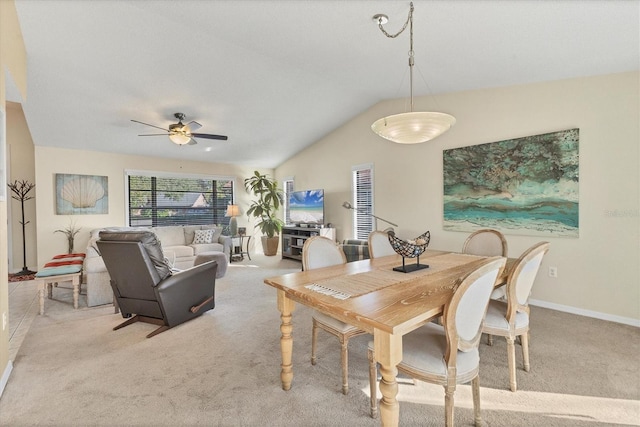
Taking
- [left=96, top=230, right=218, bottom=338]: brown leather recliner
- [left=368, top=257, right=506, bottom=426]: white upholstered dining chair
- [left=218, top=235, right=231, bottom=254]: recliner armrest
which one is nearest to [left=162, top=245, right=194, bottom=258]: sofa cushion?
[left=218, top=235, right=231, bottom=254]: recliner armrest

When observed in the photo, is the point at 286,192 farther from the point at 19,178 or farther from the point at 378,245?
the point at 19,178

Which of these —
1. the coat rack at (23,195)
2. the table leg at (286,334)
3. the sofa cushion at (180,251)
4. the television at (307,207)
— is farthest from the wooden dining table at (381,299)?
the coat rack at (23,195)

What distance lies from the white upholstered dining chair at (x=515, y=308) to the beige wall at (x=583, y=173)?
1.85 metres

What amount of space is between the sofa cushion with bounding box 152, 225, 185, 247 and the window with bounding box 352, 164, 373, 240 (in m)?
3.66

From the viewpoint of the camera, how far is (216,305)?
3.61 m

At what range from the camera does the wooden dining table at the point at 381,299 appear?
4.04ft

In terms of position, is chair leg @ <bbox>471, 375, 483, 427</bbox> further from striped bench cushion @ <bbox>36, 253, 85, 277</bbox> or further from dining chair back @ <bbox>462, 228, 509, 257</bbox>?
striped bench cushion @ <bbox>36, 253, 85, 277</bbox>

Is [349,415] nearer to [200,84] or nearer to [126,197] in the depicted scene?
[200,84]

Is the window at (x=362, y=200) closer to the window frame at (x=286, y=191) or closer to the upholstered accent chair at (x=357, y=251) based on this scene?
the upholstered accent chair at (x=357, y=251)

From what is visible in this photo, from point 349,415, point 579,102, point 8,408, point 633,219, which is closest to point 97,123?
point 8,408

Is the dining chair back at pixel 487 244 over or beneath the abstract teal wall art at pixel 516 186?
beneath

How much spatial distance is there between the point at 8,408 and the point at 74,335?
1.10 m

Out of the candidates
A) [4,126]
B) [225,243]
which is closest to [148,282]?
[4,126]

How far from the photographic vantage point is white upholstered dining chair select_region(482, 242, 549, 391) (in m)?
1.79
